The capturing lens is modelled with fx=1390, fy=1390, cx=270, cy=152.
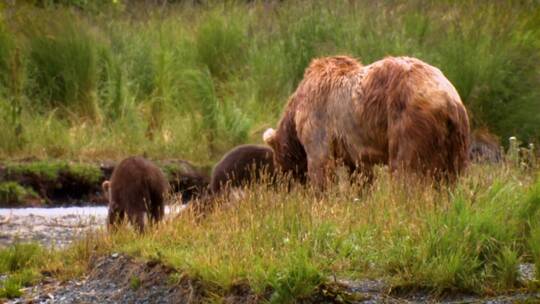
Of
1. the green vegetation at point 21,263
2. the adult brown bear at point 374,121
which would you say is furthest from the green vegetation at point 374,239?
the green vegetation at point 21,263

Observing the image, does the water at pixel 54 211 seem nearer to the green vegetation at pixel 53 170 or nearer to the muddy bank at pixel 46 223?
the muddy bank at pixel 46 223

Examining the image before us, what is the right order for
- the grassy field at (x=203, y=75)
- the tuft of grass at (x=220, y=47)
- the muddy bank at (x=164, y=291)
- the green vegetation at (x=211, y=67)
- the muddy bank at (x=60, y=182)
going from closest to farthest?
the muddy bank at (x=164, y=291) < the grassy field at (x=203, y=75) < the muddy bank at (x=60, y=182) < the green vegetation at (x=211, y=67) < the tuft of grass at (x=220, y=47)

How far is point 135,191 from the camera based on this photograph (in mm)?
13062

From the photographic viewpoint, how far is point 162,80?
1986 centimetres

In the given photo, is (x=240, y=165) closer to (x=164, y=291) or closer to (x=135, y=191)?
(x=135, y=191)

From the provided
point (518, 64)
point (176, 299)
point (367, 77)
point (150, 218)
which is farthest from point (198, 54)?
point (176, 299)

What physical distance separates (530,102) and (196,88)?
15.1 ft

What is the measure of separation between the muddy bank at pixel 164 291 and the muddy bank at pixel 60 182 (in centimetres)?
608

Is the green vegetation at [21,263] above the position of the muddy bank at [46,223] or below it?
above

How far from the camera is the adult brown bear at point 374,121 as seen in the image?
10.3m

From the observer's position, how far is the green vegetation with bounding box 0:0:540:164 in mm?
18250

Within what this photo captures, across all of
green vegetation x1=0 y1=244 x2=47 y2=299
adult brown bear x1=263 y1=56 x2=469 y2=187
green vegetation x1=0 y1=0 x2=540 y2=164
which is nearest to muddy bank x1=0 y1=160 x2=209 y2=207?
green vegetation x1=0 y1=0 x2=540 y2=164

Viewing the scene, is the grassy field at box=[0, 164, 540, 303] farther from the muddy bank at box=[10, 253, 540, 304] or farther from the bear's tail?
the bear's tail

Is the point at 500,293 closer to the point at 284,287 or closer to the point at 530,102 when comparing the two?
the point at 284,287
